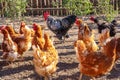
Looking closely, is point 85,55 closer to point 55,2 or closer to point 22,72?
point 22,72

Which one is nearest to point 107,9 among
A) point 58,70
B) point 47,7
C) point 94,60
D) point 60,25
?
point 60,25

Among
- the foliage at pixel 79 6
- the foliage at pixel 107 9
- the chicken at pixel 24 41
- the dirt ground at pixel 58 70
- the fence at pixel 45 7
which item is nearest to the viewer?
the dirt ground at pixel 58 70

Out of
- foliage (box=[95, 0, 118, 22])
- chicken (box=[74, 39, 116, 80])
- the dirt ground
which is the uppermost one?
foliage (box=[95, 0, 118, 22])

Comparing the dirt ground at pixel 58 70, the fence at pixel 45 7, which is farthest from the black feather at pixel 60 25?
the fence at pixel 45 7

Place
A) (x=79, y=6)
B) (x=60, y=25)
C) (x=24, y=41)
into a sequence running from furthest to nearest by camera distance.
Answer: (x=79, y=6) < (x=60, y=25) < (x=24, y=41)

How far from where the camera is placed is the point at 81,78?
7457 mm

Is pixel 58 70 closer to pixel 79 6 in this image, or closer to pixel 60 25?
pixel 60 25

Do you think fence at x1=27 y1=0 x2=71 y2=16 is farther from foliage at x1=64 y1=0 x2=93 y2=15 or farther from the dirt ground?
the dirt ground

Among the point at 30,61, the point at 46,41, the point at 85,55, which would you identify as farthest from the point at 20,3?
the point at 85,55

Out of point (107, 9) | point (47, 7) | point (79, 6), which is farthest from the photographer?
point (47, 7)

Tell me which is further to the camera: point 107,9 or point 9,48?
point 107,9

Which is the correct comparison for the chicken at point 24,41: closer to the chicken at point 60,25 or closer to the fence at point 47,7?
the chicken at point 60,25

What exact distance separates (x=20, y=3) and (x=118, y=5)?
5.77 m

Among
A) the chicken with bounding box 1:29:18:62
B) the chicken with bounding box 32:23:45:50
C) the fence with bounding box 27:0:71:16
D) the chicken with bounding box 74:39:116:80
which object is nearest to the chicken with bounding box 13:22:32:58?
the chicken with bounding box 1:29:18:62
